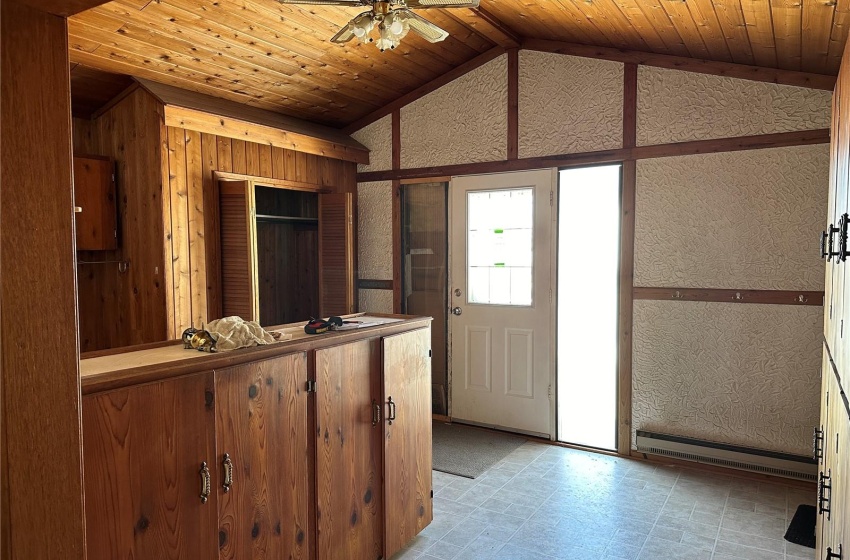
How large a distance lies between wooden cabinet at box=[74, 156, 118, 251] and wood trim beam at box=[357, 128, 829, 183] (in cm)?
236

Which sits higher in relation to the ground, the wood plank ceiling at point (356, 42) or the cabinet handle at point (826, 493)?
the wood plank ceiling at point (356, 42)

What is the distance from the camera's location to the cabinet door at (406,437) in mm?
2758

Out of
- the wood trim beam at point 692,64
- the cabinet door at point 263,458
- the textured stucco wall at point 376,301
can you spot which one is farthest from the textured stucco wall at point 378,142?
the cabinet door at point 263,458

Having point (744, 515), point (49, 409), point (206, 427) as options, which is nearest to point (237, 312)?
point (206, 427)

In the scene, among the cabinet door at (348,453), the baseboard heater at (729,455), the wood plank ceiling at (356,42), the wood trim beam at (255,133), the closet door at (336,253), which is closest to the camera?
the cabinet door at (348,453)

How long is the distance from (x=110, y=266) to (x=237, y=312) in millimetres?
976

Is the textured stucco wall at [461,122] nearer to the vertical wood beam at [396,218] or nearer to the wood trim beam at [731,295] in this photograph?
the vertical wood beam at [396,218]

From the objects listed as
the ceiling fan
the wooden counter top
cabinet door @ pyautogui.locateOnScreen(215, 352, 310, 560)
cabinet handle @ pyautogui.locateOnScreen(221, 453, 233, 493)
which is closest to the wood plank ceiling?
the ceiling fan

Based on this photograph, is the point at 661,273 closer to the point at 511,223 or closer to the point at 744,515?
the point at 511,223

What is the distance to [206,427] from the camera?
6.14ft

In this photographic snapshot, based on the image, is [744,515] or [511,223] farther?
[511,223]

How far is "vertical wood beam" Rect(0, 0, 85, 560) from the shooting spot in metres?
0.97

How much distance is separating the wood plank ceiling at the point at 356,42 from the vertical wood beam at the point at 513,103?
0.13 meters

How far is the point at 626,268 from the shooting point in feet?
14.1
